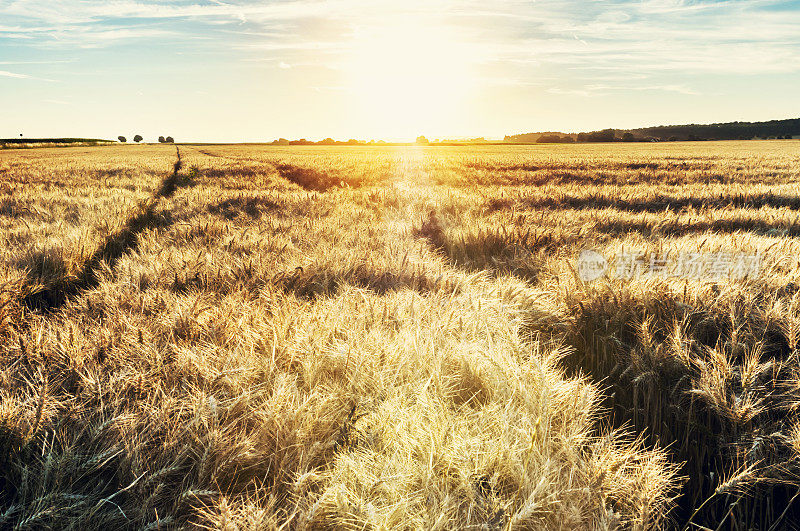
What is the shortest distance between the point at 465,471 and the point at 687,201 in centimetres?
976

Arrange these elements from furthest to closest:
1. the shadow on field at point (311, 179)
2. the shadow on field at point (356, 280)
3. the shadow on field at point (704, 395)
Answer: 1. the shadow on field at point (311, 179)
2. the shadow on field at point (356, 280)
3. the shadow on field at point (704, 395)

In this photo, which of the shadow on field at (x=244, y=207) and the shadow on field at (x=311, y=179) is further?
the shadow on field at (x=311, y=179)

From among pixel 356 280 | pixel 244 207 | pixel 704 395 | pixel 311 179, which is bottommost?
Answer: pixel 704 395

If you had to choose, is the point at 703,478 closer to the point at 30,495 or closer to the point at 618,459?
the point at 618,459

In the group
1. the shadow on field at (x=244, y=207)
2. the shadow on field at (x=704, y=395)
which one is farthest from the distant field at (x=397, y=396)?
the shadow on field at (x=244, y=207)

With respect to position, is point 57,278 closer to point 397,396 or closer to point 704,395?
point 397,396

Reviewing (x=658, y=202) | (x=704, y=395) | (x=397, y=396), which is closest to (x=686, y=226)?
(x=658, y=202)

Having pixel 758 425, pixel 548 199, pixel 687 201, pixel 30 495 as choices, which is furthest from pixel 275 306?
pixel 687 201

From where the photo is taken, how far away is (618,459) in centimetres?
141

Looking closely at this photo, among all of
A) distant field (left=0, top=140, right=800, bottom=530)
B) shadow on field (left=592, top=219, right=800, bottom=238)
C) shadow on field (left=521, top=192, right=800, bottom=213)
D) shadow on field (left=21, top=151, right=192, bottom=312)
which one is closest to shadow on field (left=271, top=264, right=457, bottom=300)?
distant field (left=0, top=140, right=800, bottom=530)

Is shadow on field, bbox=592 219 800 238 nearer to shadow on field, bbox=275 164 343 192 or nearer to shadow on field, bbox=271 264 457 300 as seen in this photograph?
shadow on field, bbox=271 264 457 300

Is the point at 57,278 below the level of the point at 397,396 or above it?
above

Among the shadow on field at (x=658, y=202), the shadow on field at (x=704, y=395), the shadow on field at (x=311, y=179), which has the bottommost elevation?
the shadow on field at (x=704, y=395)

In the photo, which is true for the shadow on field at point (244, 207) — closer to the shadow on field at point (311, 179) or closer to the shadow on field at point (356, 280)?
the shadow on field at point (356, 280)
